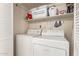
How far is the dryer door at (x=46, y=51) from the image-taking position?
1233 millimetres

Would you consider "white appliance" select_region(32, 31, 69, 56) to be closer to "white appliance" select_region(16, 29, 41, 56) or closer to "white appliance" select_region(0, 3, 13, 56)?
"white appliance" select_region(16, 29, 41, 56)

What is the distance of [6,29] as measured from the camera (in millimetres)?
1412

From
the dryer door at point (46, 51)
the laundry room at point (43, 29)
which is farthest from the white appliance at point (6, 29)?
the dryer door at point (46, 51)

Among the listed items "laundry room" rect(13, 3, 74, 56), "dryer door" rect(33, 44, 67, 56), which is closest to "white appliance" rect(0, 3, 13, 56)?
"laundry room" rect(13, 3, 74, 56)

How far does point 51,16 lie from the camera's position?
1.40 meters

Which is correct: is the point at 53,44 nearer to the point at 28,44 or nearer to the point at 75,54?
the point at 75,54

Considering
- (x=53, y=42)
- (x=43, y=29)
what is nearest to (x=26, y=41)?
(x=43, y=29)

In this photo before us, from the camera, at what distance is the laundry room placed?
4.18ft

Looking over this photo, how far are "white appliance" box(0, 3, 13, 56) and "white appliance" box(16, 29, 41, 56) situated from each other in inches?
4.8

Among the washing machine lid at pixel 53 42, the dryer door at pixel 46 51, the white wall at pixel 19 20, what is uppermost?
the white wall at pixel 19 20

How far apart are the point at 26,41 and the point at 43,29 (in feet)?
1.08

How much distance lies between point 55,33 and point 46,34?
0.14 metres

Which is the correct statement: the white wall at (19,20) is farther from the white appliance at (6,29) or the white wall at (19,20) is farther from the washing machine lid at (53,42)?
the washing machine lid at (53,42)

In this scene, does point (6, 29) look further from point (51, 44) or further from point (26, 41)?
point (51, 44)
